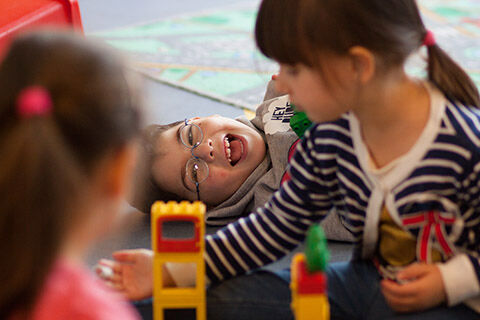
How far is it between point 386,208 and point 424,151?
89 mm

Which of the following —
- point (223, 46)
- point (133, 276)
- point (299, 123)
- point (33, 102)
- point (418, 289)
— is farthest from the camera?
point (223, 46)

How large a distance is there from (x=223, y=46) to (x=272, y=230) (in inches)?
55.2

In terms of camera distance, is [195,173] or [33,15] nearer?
[195,173]

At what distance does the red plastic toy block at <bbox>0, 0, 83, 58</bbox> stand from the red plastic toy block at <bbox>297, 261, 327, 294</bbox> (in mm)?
1001

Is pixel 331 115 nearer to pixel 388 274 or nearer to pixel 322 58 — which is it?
pixel 322 58

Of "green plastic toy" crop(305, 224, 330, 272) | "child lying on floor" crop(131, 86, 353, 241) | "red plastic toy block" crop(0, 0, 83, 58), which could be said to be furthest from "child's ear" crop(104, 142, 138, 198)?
"red plastic toy block" crop(0, 0, 83, 58)

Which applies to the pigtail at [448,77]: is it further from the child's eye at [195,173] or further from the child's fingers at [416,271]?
the child's eye at [195,173]

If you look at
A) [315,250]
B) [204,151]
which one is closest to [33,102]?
[315,250]

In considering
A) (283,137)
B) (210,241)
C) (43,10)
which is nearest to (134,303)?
(210,241)

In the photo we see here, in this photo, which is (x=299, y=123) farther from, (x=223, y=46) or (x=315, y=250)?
(x=223, y=46)

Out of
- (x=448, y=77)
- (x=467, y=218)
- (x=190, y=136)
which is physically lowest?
(x=190, y=136)

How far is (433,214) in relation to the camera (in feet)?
2.56

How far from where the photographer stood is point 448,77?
2.65ft

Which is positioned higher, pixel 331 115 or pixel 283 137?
pixel 331 115
